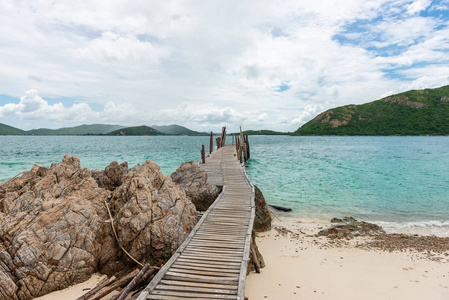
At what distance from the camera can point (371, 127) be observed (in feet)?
536

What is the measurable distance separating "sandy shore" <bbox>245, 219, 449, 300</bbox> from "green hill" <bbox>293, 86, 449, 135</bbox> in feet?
543

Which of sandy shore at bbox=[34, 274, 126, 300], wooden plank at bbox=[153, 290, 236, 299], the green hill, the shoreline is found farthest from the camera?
the green hill

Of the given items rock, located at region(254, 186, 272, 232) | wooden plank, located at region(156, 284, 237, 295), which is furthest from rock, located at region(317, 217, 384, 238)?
wooden plank, located at region(156, 284, 237, 295)

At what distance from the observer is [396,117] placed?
162 metres

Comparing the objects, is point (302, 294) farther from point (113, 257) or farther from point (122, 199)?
point (122, 199)

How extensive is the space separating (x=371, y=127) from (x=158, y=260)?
7150 inches

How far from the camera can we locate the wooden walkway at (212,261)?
6.04 m

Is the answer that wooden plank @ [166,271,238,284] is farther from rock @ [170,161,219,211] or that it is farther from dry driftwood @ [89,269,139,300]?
rock @ [170,161,219,211]

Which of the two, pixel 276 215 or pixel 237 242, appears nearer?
pixel 237 242

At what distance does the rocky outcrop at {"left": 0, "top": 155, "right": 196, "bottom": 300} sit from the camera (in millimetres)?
7277

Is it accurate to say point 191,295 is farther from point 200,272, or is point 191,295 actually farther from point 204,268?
point 204,268

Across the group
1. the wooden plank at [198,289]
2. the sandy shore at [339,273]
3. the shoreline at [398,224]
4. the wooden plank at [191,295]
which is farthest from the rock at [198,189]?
the wooden plank at [191,295]

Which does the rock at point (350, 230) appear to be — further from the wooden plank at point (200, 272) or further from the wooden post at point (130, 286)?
the wooden post at point (130, 286)

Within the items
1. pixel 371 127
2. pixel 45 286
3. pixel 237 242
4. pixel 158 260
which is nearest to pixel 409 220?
pixel 237 242
